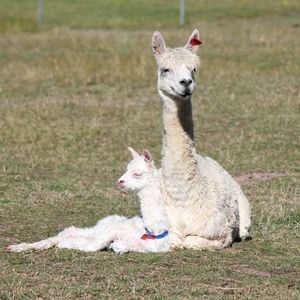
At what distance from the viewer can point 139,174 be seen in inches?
312

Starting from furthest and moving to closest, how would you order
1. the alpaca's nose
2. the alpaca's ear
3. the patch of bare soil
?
the patch of bare soil → the alpaca's ear → the alpaca's nose

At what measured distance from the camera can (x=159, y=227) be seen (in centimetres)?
778

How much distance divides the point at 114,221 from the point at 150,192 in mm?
398

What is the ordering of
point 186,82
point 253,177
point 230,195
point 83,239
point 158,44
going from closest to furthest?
point 186,82, point 83,239, point 158,44, point 230,195, point 253,177

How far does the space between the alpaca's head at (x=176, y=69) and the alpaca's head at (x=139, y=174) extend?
0.54m

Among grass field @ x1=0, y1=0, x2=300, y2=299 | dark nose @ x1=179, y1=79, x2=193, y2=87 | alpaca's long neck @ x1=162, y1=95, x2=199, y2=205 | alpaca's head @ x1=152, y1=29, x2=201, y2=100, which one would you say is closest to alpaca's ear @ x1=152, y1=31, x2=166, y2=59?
alpaca's head @ x1=152, y1=29, x2=201, y2=100

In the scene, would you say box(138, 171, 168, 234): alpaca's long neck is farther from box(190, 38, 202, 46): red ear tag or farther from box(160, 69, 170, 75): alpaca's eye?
box(190, 38, 202, 46): red ear tag

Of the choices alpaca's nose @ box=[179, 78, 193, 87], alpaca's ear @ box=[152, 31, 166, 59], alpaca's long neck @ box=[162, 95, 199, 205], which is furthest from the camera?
alpaca's ear @ box=[152, 31, 166, 59]

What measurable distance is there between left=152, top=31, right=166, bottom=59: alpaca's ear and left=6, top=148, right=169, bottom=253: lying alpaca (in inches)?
35.3

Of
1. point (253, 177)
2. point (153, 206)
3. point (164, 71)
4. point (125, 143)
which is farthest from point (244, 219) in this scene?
point (125, 143)

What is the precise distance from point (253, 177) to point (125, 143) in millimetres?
2576

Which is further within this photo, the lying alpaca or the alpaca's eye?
the alpaca's eye

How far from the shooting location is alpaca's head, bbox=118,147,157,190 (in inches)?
311

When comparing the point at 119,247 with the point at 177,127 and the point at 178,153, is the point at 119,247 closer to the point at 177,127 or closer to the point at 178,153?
the point at 178,153
